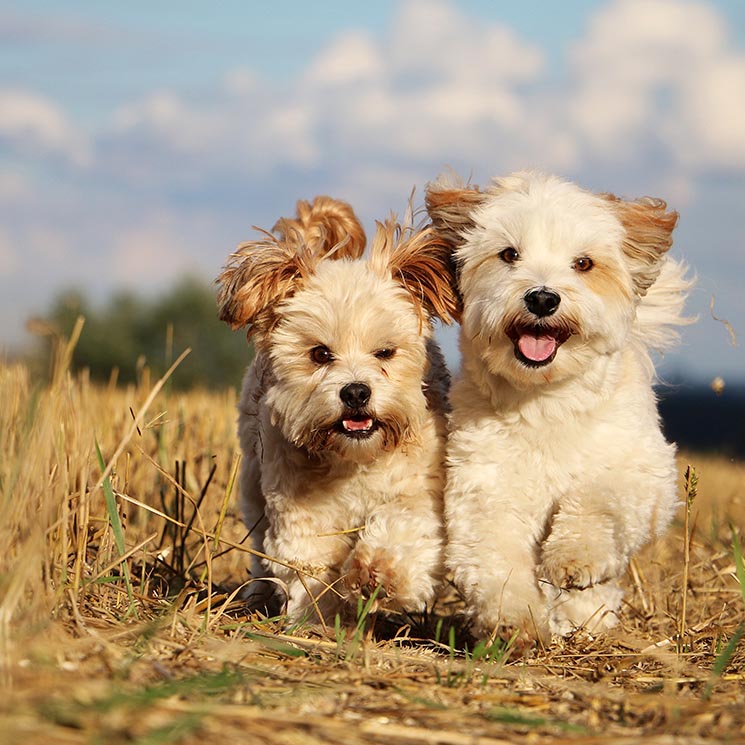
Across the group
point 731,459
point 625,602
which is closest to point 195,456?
point 625,602

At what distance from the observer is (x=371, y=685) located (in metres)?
3.07

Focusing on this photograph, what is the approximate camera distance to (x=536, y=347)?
4.19 metres

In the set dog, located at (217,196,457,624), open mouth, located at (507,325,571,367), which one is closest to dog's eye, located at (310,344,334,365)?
dog, located at (217,196,457,624)

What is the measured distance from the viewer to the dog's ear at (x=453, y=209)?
474 centimetres

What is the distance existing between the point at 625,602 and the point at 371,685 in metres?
2.62

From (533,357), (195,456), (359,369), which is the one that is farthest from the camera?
(195,456)

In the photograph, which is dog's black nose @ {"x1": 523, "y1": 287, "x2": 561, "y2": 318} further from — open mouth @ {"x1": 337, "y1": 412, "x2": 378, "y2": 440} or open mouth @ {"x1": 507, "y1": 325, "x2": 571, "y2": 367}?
open mouth @ {"x1": 337, "y1": 412, "x2": 378, "y2": 440}

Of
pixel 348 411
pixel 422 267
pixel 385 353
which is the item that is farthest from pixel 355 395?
pixel 422 267

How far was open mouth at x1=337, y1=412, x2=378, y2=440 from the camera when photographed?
4.42 metres

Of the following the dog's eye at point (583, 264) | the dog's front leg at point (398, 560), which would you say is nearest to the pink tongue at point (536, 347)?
the dog's eye at point (583, 264)

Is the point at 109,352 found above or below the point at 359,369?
below

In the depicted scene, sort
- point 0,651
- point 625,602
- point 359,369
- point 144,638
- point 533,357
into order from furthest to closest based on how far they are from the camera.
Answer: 1. point 625,602
2. point 359,369
3. point 533,357
4. point 144,638
5. point 0,651

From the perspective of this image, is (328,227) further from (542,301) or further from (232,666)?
(232,666)

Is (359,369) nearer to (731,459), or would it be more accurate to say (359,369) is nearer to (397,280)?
(397,280)
